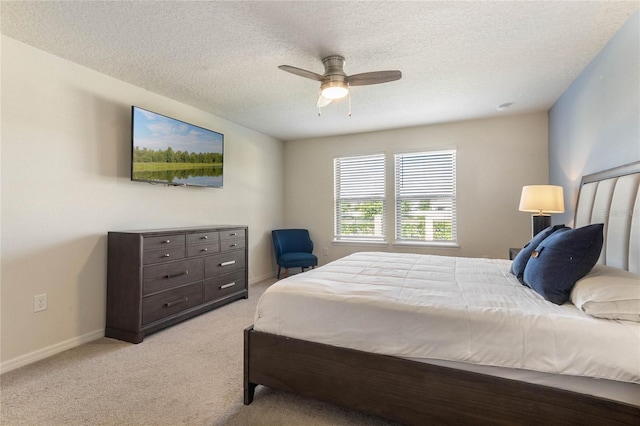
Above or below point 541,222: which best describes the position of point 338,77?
above

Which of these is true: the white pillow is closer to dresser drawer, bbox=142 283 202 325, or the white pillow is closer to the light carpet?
the light carpet

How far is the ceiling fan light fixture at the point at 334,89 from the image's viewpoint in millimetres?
2383

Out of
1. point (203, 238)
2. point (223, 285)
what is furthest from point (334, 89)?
point (223, 285)

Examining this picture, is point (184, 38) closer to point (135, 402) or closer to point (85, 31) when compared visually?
point (85, 31)

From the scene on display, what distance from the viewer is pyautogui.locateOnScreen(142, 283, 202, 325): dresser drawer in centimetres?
269

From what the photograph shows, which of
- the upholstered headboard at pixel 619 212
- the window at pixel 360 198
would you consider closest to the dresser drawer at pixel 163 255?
the window at pixel 360 198

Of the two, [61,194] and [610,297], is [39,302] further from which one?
[610,297]

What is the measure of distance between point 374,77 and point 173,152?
90.6 inches

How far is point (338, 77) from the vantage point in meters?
2.39

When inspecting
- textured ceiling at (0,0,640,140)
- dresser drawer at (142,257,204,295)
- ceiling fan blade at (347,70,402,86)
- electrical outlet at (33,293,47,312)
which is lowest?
electrical outlet at (33,293,47,312)

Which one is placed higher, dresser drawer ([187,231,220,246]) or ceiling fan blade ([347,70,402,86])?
ceiling fan blade ([347,70,402,86])

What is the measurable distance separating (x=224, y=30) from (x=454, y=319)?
7.71ft

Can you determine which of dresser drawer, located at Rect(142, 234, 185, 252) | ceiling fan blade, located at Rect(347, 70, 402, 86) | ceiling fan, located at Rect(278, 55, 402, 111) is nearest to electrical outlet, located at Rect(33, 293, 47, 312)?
dresser drawer, located at Rect(142, 234, 185, 252)

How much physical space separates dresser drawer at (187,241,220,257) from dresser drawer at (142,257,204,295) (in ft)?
0.21
